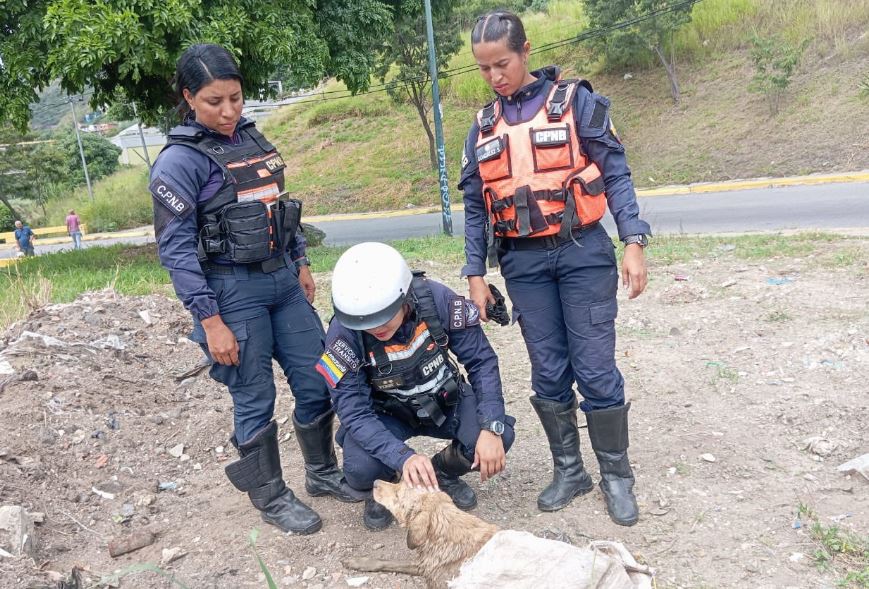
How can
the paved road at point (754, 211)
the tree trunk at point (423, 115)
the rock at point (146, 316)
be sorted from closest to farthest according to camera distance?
the rock at point (146, 316) → the paved road at point (754, 211) → the tree trunk at point (423, 115)

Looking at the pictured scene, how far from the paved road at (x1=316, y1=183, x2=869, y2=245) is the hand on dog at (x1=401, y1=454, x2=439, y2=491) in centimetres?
814

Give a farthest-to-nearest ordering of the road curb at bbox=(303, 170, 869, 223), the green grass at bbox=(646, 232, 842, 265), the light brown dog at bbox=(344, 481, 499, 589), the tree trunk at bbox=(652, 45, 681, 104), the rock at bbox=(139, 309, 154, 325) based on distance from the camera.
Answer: the tree trunk at bbox=(652, 45, 681, 104)
the road curb at bbox=(303, 170, 869, 223)
the green grass at bbox=(646, 232, 842, 265)
the rock at bbox=(139, 309, 154, 325)
the light brown dog at bbox=(344, 481, 499, 589)

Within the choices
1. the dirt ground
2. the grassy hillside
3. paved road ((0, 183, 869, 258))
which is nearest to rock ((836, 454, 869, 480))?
the dirt ground

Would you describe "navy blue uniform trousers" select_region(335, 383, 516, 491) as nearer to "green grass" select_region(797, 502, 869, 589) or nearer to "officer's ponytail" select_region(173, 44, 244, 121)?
"green grass" select_region(797, 502, 869, 589)

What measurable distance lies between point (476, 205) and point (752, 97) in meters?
16.9

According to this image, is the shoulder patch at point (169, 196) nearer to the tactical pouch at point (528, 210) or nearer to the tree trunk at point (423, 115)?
the tactical pouch at point (528, 210)

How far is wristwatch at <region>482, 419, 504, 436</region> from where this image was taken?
2707 mm

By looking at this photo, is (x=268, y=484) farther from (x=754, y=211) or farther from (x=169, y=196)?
(x=754, y=211)

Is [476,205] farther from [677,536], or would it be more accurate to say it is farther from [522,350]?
[522,350]

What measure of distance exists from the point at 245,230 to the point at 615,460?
180 centimetres

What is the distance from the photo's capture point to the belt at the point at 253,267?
9.47 ft

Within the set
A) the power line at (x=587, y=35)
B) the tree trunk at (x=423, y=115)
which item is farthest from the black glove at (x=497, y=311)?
the tree trunk at (x=423, y=115)

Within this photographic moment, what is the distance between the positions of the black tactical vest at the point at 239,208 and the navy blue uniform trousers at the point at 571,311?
986 mm

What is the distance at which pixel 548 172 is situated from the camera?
2.74 meters
